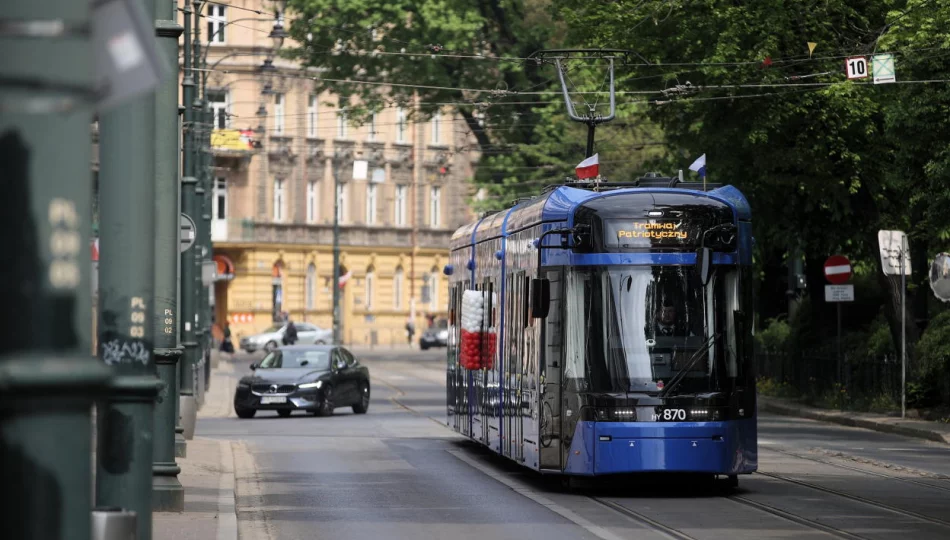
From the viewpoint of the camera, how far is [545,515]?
51.9 feet

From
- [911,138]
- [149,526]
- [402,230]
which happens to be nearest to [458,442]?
[911,138]

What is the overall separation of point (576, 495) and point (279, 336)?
207ft

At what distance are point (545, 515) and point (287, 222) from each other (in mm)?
74093

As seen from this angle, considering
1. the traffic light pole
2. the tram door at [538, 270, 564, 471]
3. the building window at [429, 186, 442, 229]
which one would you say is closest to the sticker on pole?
the traffic light pole

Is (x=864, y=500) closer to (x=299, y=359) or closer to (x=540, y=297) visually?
(x=540, y=297)

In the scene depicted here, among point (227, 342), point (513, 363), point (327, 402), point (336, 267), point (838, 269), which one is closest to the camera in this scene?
point (513, 363)

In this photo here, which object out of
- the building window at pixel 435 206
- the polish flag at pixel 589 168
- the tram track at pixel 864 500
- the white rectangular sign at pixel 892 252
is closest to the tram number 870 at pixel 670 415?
the tram track at pixel 864 500

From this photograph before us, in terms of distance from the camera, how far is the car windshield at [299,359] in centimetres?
3678

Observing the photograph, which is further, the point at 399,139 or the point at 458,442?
the point at 399,139

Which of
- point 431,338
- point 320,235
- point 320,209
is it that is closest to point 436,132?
point 320,209

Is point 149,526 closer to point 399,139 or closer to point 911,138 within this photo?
point 911,138

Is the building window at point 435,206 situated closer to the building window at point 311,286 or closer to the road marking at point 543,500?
the building window at point 311,286

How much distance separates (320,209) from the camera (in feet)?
299

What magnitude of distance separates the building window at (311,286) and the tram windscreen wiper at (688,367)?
73.0 meters
